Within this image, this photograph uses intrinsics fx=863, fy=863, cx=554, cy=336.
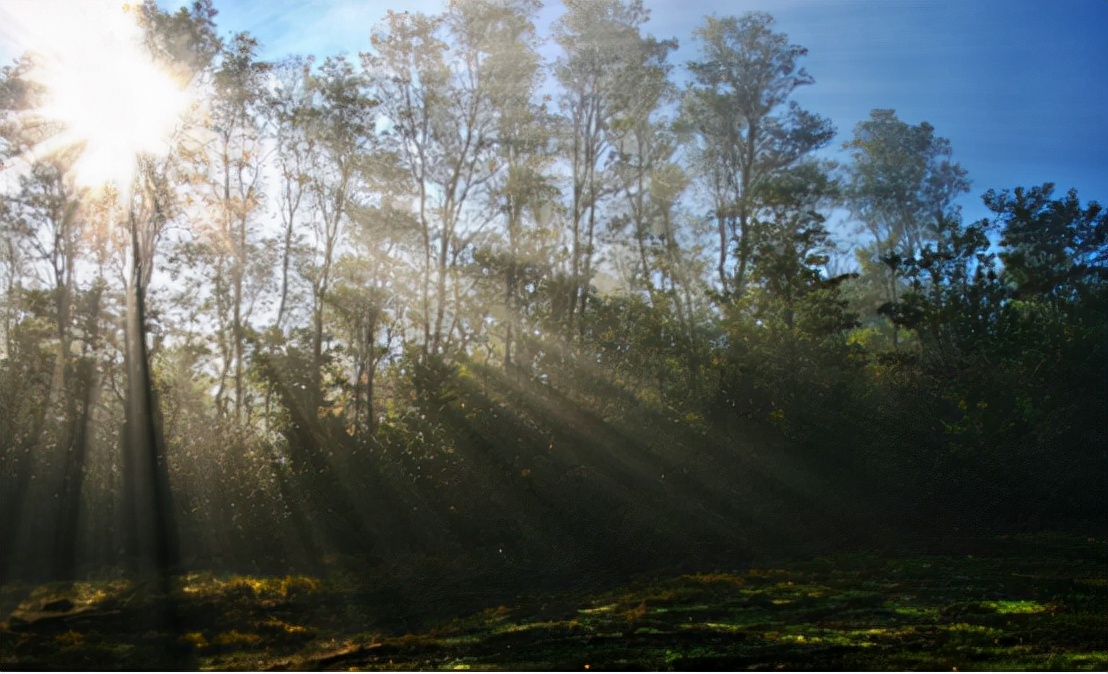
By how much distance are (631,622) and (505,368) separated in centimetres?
732

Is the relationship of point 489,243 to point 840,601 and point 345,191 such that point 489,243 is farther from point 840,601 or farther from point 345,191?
point 840,601

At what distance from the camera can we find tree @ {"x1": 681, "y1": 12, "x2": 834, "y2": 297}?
1938cm

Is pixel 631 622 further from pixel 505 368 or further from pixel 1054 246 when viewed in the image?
pixel 1054 246

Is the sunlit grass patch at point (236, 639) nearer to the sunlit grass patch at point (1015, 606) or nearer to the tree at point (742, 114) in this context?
the sunlit grass patch at point (1015, 606)

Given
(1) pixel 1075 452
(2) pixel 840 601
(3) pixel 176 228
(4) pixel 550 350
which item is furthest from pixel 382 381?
(1) pixel 1075 452

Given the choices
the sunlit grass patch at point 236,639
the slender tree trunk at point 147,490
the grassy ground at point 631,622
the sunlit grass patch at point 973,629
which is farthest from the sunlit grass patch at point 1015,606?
the slender tree trunk at point 147,490

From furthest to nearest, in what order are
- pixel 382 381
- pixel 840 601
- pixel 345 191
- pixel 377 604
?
pixel 345 191, pixel 382 381, pixel 377 604, pixel 840 601

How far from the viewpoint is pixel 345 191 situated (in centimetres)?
1700

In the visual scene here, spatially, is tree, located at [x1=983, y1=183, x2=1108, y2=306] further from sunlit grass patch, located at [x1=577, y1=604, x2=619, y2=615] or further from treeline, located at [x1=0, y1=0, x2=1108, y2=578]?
sunlit grass patch, located at [x1=577, y1=604, x2=619, y2=615]

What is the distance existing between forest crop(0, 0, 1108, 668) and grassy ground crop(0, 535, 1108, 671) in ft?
0.27

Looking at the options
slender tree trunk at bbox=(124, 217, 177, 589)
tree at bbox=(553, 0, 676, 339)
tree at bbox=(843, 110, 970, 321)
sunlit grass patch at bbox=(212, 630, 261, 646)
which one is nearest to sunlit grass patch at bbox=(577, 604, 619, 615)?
sunlit grass patch at bbox=(212, 630, 261, 646)

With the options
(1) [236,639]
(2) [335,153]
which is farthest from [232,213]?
(1) [236,639]

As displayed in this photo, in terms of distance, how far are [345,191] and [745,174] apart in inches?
355

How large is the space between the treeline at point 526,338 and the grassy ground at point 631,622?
1.76 meters
